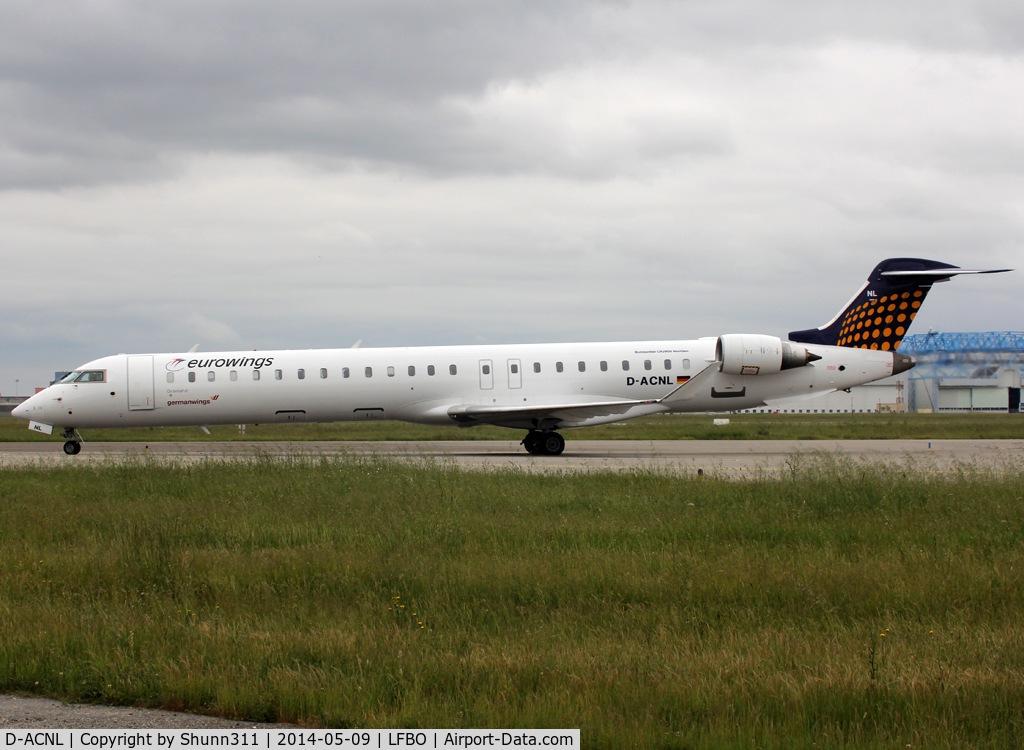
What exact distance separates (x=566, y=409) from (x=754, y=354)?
5.60 metres

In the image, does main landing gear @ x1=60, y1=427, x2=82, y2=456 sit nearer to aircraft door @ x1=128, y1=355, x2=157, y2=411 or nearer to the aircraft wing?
aircraft door @ x1=128, y1=355, x2=157, y2=411

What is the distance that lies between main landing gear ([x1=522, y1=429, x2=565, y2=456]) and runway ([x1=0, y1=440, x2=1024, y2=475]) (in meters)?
0.32

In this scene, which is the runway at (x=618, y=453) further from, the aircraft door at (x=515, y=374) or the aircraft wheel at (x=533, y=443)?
the aircraft door at (x=515, y=374)

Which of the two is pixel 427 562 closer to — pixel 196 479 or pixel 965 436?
pixel 196 479

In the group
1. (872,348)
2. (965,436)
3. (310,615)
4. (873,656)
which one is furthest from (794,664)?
(965,436)

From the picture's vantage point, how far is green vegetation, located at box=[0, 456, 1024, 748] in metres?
4.89

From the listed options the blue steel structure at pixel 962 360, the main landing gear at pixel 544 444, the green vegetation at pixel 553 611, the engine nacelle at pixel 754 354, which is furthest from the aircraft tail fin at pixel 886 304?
the blue steel structure at pixel 962 360

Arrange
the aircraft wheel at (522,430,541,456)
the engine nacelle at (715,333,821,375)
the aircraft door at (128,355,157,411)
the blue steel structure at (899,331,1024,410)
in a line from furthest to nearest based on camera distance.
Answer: the blue steel structure at (899,331,1024,410), the aircraft wheel at (522,430,541,456), the engine nacelle at (715,333,821,375), the aircraft door at (128,355,157,411)

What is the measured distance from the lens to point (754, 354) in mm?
23797

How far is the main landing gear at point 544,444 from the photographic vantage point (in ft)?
78.2

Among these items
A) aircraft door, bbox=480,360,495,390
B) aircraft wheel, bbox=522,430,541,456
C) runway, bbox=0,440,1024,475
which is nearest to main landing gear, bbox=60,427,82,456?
runway, bbox=0,440,1024,475
